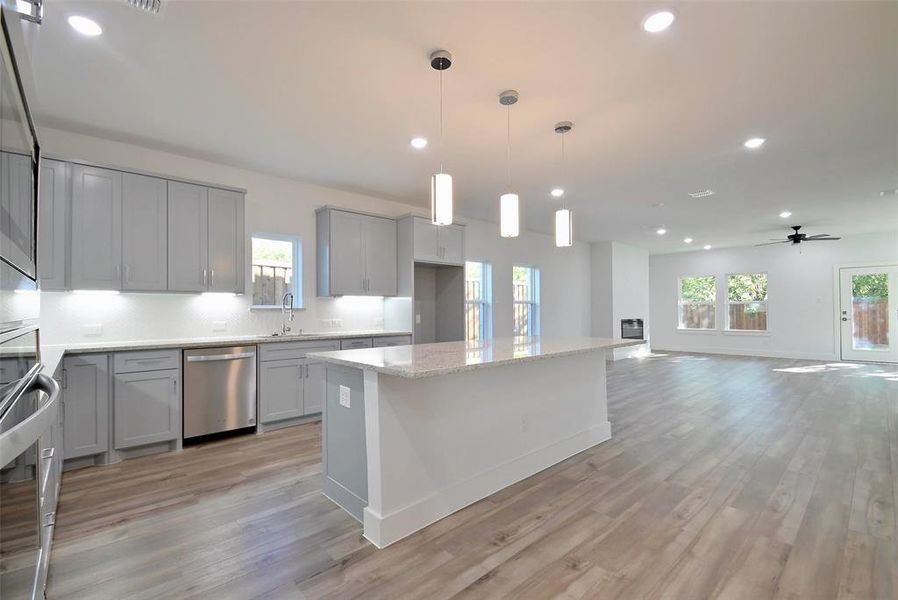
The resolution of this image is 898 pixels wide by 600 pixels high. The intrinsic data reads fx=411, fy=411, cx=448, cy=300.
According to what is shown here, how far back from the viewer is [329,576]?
1853 millimetres

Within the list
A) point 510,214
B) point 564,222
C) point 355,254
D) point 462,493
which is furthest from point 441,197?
point 355,254

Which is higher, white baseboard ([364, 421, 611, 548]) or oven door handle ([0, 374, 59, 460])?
oven door handle ([0, 374, 59, 460])

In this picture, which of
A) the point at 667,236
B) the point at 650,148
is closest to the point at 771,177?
the point at 650,148

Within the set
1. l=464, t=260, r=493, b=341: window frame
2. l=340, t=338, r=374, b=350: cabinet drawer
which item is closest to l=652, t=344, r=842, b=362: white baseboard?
l=464, t=260, r=493, b=341: window frame

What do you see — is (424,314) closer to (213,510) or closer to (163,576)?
(213,510)

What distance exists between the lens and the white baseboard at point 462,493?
83.9 inches

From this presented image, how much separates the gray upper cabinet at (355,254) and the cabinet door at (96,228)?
1867mm

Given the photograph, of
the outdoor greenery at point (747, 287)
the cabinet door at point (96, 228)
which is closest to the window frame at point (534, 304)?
the outdoor greenery at point (747, 287)

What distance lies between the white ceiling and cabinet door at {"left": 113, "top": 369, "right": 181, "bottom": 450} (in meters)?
2.07

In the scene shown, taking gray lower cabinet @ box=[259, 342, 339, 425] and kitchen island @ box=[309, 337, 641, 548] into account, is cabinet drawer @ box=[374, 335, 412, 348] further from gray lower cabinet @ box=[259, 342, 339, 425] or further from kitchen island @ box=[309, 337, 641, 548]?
kitchen island @ box=[309, 337, 641, 548]

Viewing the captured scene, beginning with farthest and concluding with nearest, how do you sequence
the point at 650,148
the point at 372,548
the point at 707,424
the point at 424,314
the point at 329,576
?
the point at 424,314
the point at 707,424
the point at 650,148
the point at 372,548
the point at 329,576

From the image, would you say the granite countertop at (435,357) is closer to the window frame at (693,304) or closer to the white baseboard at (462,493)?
the white baseboard at (462,493)

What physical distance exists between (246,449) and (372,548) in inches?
78.2

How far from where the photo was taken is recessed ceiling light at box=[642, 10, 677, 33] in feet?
6.83
